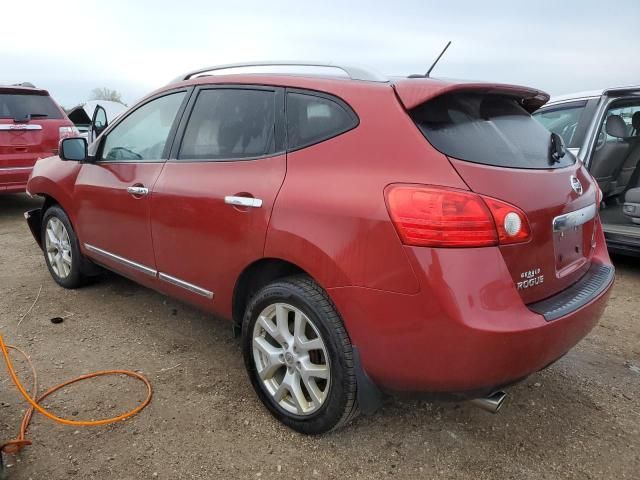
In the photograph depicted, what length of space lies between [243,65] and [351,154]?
1116mm

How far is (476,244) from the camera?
1.86 m

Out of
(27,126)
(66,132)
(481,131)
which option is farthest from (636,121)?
(27,126)

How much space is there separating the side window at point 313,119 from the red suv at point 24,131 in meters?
5.74

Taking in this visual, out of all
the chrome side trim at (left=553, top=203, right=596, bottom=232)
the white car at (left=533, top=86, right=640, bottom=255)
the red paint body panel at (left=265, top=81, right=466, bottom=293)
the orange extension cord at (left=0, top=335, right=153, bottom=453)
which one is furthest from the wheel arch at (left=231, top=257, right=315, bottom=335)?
the white car at (left=533, top=86, right=640, bottom=255)

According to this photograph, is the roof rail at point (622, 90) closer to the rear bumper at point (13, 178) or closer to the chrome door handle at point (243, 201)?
the chrome door handle at point (243, 201)

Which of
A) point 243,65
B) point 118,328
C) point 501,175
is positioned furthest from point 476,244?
point 118,328

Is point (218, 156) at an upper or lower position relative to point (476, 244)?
upper

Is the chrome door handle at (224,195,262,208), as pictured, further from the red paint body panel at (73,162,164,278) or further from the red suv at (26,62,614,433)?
the red paint body panel at (73,162,164,278)

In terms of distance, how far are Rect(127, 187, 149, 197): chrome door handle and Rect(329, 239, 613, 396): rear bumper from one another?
5.24 feet

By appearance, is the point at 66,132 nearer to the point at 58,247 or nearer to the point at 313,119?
the point at 58,247

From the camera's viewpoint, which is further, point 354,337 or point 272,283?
point 272,283

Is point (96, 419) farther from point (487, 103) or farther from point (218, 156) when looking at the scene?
point (487, 103)

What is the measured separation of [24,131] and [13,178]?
0.65m

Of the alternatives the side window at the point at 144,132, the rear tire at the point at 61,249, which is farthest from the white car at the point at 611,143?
the rear tire at the point at 61,249
